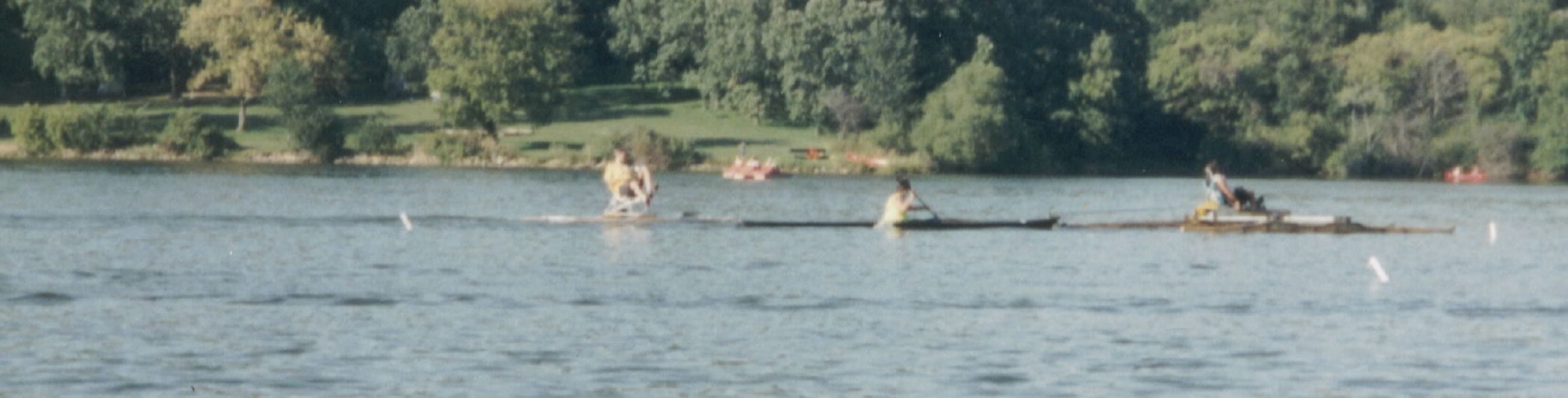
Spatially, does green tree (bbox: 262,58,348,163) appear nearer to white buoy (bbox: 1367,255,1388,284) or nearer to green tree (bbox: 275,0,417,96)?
green tree (bbox: 275,0,417,96)

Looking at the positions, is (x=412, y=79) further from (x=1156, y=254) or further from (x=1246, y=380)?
(x=1246, y=380)

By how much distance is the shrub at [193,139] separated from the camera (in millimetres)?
99000

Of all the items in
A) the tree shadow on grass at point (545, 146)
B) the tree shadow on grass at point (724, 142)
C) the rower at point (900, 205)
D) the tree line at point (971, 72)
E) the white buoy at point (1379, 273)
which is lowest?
the tree shadow on grass at point (545, 146)

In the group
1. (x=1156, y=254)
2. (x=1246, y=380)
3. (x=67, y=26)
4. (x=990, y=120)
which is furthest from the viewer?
(x=67, y=26)

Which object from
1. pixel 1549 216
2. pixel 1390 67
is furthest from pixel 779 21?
pixel 1549 216

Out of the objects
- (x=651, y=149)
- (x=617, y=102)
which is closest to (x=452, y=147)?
(x=651, y=149)

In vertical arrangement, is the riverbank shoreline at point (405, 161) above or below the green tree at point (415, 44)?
below

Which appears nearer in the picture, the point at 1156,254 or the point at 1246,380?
the point at 1246,380

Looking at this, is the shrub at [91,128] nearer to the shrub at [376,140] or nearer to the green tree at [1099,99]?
the shrub at [376,140]

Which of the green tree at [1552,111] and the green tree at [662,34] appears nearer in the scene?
the green tree at [1552,111]

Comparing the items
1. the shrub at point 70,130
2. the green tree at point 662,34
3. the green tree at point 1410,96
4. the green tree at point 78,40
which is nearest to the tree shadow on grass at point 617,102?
the green tree at point 662,34

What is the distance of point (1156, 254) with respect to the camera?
4216 cm

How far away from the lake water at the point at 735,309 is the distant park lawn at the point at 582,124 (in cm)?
4819

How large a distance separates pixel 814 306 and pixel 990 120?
72535 millimetres
